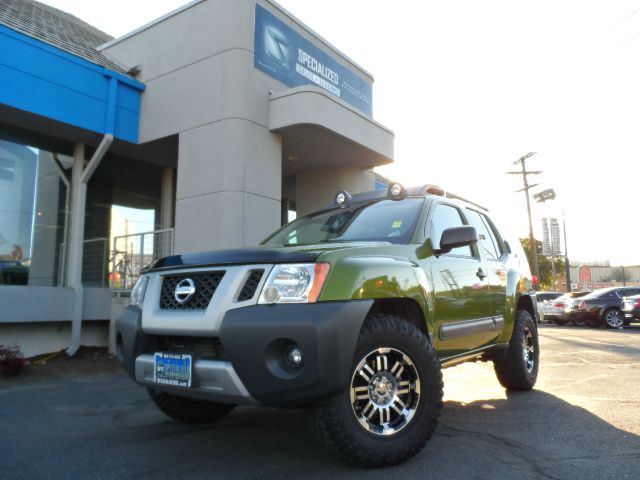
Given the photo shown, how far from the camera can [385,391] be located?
10.1 feet

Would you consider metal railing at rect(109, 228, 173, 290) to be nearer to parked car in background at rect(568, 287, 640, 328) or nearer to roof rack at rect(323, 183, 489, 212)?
roof rack at rect(323, 183, 489, 212)

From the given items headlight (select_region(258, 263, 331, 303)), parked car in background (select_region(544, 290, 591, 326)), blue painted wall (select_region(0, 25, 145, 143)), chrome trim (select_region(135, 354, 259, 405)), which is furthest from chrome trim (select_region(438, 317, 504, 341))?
parked car in background (select_region(544, 290, 591, 326))

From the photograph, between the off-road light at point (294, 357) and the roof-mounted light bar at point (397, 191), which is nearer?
the off-road light at point (294, 357)

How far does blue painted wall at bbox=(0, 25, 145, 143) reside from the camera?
763 cm

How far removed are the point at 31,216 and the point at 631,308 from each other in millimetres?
17568

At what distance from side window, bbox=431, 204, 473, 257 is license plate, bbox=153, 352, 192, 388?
6.60 feet

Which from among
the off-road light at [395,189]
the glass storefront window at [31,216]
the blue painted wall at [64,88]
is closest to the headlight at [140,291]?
the off-road light at [395,189]

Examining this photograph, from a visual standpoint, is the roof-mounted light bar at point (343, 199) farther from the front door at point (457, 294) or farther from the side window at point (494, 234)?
the side window at point (494, 234)

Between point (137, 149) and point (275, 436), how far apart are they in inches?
308

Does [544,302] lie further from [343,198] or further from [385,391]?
[385,391]

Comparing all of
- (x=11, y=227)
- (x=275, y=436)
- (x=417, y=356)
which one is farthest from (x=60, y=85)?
(x=417, y=356)

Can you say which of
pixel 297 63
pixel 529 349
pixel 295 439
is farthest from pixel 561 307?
pixel 295 439

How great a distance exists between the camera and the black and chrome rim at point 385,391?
296 centimetres

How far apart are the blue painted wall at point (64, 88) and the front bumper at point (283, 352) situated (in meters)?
6.79
